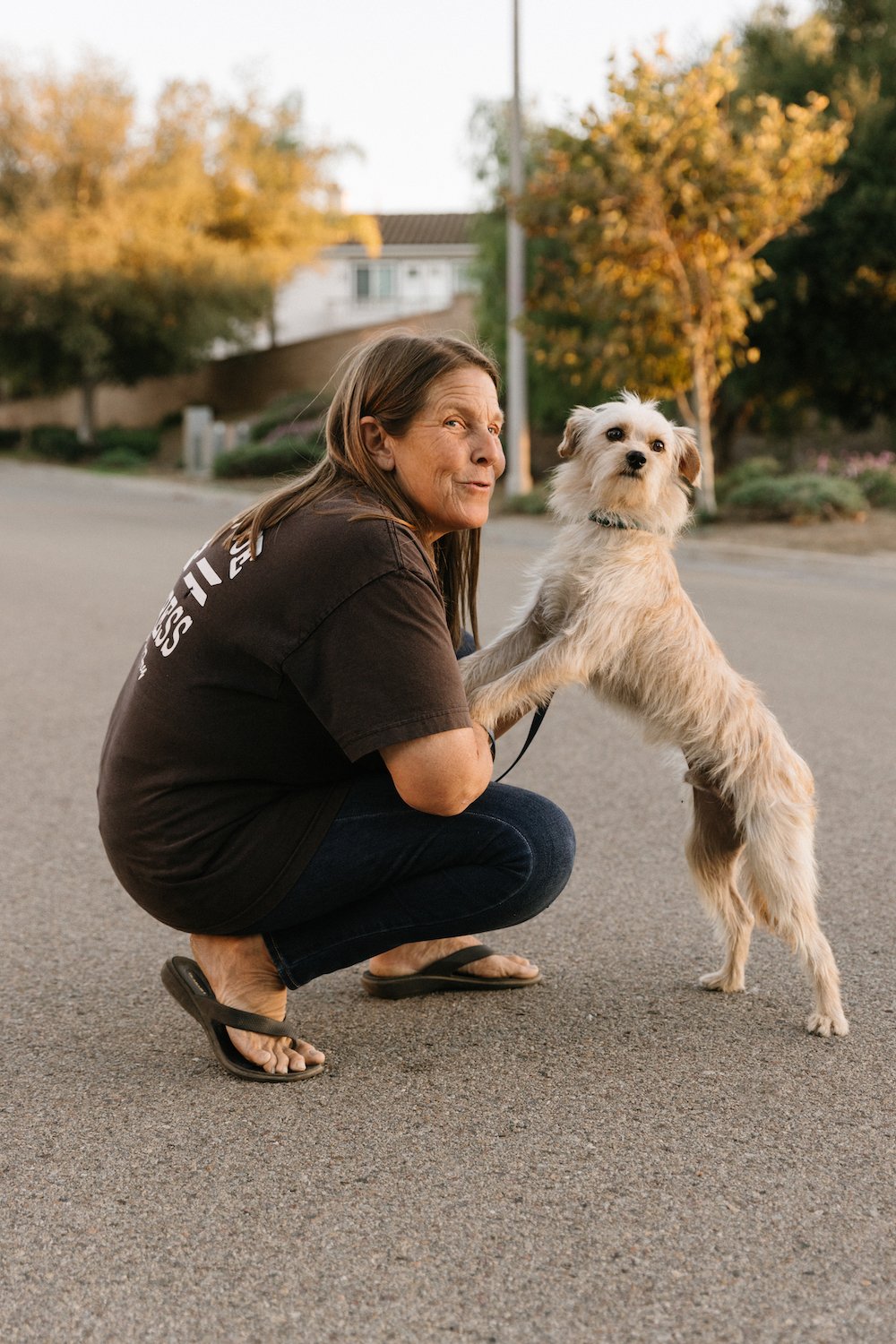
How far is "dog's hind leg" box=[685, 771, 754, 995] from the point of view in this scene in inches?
148

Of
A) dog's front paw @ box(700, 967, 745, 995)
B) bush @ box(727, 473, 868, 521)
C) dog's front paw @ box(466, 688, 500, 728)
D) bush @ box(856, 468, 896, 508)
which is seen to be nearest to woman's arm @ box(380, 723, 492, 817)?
dog's front paw @ box(466, 688, 500, 728)

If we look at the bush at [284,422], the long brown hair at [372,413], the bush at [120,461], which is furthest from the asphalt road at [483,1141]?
the bush at [120,461]

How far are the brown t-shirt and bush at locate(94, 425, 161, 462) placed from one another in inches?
1412

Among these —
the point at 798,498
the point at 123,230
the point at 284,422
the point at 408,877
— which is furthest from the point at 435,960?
the point at 123,230

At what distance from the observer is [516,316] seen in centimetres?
1998

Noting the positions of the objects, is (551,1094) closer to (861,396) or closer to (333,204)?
(861,396)

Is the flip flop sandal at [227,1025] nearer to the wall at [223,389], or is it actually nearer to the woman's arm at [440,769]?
the woman's arm at [440,769]

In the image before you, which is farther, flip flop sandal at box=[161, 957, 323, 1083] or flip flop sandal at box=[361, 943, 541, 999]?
flip flop sandal at box=[361, 943, 541, 999]

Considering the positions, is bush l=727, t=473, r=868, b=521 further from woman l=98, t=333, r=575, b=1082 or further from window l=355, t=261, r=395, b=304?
window l=355, t=261, r=395, b=304

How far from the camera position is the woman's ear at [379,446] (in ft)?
10.6

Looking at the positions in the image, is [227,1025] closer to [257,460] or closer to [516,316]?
[516,316]

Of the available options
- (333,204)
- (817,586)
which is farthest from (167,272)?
(817,586)

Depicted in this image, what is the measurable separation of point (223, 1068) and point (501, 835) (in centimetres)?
88

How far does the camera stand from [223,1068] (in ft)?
11.0
